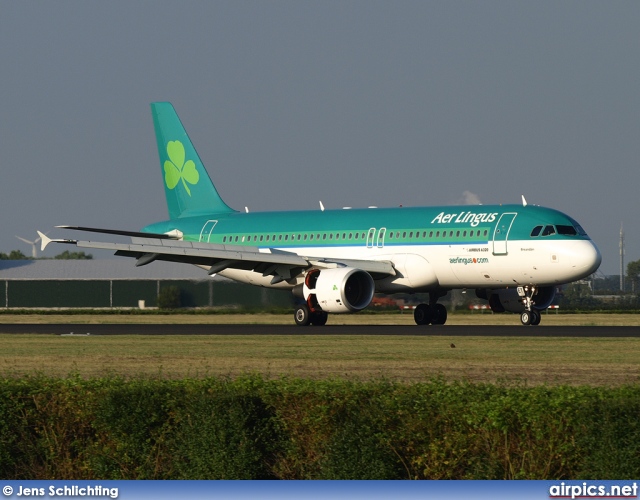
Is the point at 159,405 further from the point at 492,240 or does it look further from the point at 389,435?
the point at 492,240

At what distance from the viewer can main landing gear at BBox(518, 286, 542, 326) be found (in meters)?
44.8

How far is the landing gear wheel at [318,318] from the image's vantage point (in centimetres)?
4556

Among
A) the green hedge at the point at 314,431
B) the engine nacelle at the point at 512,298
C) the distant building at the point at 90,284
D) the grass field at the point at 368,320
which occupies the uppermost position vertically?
the distant building at the point at 90,284

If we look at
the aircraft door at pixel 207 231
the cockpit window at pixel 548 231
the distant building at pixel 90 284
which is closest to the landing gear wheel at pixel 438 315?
the cockpit window at pixel 548 231

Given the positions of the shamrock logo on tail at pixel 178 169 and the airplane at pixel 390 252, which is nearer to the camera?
the airplane at pixel 390 252

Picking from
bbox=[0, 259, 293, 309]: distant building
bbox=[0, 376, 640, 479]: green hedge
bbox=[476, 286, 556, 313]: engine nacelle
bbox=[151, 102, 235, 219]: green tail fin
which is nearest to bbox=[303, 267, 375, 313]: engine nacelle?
bbox=[476, 286, 556, 313]: engine nacelle

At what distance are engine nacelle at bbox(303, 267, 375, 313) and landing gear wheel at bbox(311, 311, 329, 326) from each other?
91 centimetres

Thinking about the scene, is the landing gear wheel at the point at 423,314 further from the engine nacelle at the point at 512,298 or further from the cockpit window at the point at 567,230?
the cockpit window at the point at 567,230

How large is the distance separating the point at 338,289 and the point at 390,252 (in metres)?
4.38

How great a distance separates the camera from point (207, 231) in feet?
175

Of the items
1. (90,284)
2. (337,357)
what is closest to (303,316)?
(337,357)

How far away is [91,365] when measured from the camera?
2522 cm

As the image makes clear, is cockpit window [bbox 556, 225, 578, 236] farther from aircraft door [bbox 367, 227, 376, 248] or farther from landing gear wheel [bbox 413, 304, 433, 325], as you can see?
landing gear wheel [bbox 413, 304, 433, 325]

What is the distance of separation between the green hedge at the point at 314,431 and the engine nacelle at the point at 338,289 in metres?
28.4
